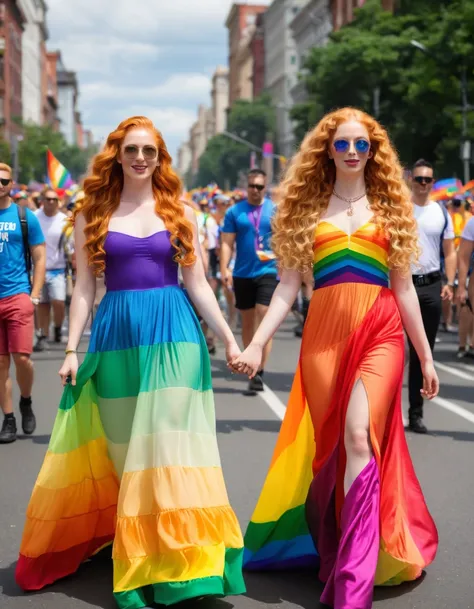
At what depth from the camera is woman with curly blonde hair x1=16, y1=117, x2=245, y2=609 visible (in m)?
4.83

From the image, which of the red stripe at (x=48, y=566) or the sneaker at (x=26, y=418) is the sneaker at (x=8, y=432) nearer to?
the sneaker at (x=26, y=418)

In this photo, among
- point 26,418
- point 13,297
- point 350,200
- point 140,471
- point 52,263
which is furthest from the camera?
point 52,263

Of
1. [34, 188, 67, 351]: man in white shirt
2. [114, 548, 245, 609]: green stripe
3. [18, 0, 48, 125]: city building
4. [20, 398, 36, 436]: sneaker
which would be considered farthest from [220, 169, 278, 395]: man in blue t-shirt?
[18, 0, 48, 125]: city building

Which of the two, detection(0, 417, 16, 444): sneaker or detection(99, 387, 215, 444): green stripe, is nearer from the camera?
detection(99, 387, 215, 444): green stripe

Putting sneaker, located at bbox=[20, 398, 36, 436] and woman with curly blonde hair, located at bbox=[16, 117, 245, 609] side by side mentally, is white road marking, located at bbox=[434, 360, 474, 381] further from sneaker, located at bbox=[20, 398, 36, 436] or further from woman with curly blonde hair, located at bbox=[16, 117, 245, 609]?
woman with curly blonde hair, located at bbox=[16, 117, 245, 609]

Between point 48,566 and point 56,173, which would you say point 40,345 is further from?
point 48,566

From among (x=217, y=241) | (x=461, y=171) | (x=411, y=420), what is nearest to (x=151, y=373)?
(x=411, y=420)

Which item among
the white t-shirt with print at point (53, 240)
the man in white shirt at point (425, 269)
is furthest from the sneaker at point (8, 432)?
the white t-shirt with print at point (53, 240)

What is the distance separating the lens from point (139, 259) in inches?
205

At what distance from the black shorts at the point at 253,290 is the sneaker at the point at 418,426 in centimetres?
261

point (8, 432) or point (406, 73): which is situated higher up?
point (406, 73)

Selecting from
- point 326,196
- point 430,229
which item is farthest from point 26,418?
point 326,196

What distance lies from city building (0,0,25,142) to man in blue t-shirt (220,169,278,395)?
83788 millimetres

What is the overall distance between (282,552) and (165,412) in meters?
0.85
